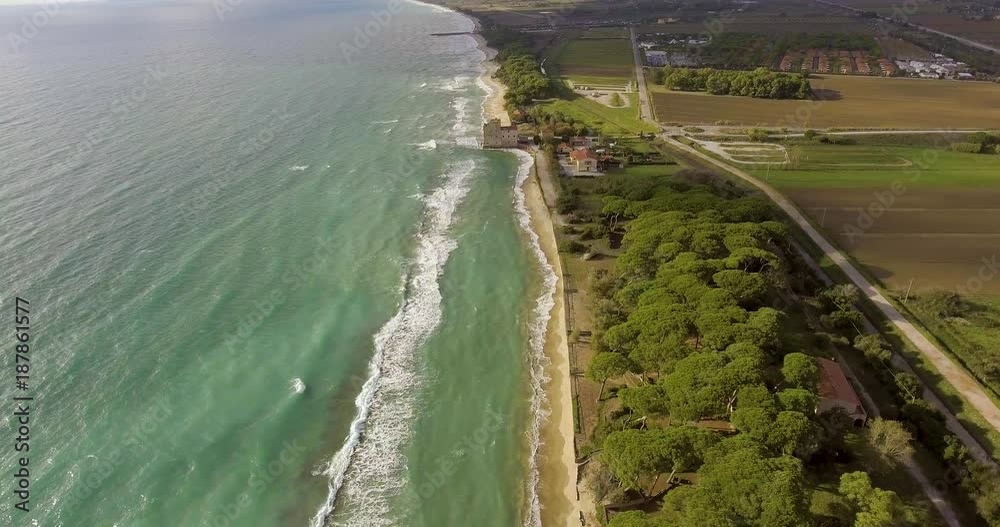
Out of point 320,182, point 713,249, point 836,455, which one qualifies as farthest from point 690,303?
point 320,182

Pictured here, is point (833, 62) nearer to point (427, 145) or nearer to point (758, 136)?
point (758, 136)

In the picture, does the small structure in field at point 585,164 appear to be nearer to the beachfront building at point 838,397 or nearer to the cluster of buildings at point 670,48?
the beachfront building at point 838,397

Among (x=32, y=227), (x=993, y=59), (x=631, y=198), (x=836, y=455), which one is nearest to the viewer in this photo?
(x=836, y=455)

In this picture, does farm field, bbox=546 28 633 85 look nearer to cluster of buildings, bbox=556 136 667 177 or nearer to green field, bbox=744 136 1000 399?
cluster of buildings, bbox=556 136 667 177

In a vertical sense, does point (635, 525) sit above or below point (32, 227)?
below

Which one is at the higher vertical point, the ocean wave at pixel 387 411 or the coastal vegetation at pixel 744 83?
the coastal vegetation at pixel 744 83

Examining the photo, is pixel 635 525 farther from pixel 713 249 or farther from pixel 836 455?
pixel 713 249

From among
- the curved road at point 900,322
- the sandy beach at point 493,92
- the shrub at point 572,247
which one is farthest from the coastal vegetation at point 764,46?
the shrub at point 572,247
